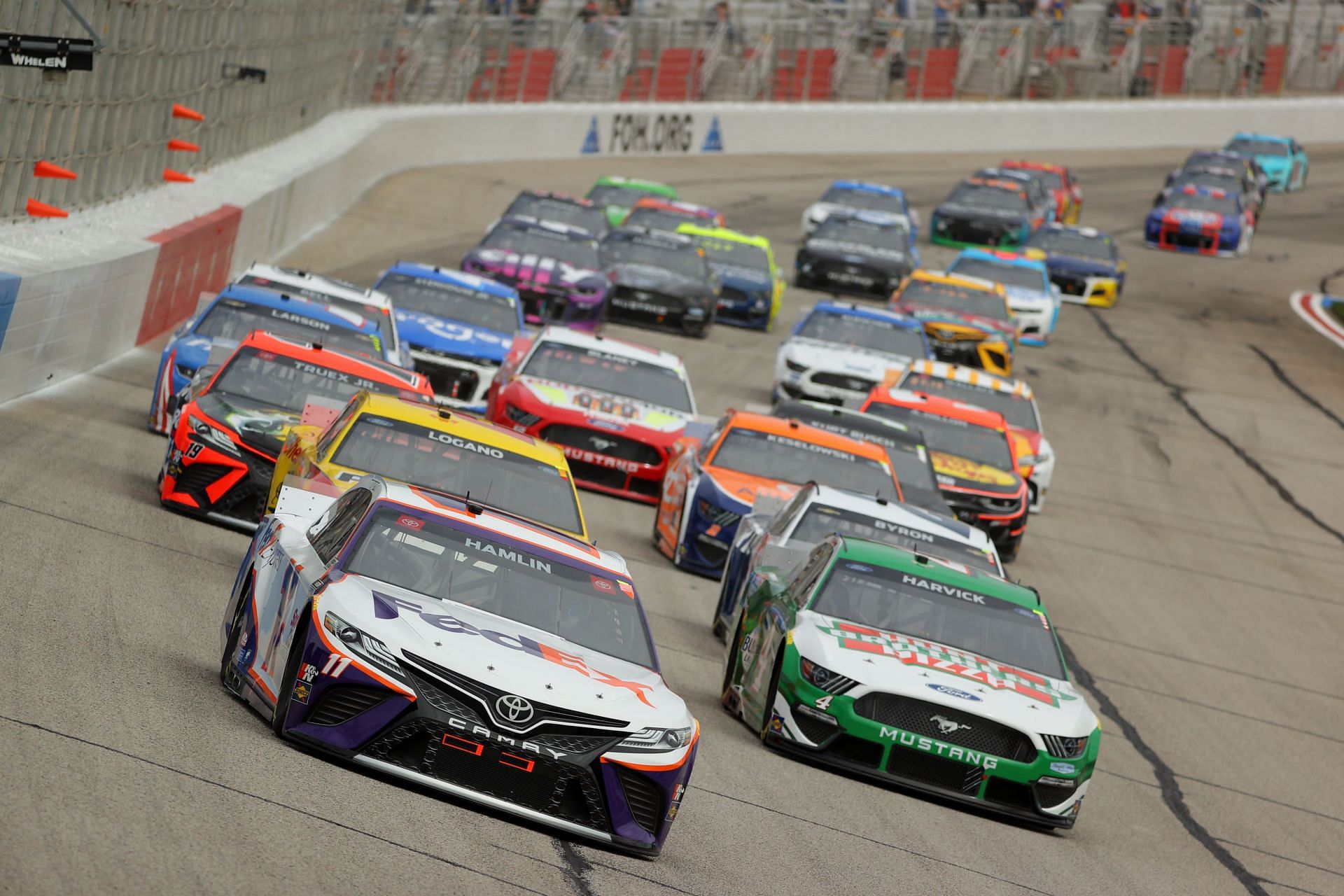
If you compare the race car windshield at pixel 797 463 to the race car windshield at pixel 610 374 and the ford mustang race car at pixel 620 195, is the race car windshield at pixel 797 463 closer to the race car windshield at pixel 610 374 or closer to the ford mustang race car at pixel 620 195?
the race car windshield at pixel 610 374

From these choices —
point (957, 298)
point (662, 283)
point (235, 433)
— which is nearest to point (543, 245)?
point (662, 283)

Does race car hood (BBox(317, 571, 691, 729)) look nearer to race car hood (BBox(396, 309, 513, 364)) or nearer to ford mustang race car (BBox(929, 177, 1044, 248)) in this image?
race car hood (BBox(396, 309, 513, 364))

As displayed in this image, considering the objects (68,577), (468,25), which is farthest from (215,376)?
(468,25)

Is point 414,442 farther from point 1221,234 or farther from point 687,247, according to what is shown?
point 1221,234

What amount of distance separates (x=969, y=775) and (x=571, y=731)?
10.8ft

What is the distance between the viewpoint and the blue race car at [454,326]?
20.3 m

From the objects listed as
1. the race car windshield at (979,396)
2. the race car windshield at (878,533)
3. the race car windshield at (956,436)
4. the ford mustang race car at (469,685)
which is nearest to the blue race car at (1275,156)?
the race car windshield at (979,396)

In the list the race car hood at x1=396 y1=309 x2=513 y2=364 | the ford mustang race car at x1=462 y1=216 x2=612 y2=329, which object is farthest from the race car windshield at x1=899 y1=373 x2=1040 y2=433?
the ford mustang race car at x1=462 y1=216 x2=612 y2=329

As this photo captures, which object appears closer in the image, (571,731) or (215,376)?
(571,731)

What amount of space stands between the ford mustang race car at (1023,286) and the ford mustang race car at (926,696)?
21020 mm

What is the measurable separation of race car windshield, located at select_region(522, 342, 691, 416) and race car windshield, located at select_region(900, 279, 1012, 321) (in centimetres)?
1034

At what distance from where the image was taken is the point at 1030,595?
1209cm

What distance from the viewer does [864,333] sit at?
83.9ft

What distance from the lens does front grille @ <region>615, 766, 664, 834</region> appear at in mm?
8281
